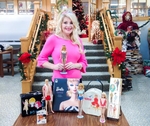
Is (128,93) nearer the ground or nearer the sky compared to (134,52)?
nearer the ground

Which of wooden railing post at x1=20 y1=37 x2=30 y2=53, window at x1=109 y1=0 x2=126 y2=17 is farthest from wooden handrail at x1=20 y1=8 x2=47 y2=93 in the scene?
window at x1=109 y1=0 x2=126 y2=17

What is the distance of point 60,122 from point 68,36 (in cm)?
67

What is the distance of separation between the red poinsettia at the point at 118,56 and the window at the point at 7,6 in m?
6.15

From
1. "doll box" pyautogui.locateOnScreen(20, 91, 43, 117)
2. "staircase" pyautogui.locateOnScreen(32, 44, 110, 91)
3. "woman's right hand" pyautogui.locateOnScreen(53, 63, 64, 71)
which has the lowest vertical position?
"staircase" pyautogui.locateOnScreen(32, 44, 110, 91)

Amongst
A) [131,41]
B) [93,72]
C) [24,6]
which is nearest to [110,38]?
[93,72]

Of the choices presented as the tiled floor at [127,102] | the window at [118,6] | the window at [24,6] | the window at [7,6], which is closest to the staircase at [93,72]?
the tiled floor at [127,102]

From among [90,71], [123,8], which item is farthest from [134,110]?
[123,8]

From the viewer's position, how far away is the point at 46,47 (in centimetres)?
189

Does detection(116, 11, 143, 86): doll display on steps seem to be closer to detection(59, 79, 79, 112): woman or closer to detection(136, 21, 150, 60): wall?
detection(136, 21, 150, 60): wall

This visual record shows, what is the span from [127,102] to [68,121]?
316 cm

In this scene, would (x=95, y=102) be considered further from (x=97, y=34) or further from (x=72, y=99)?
(x=97, y=34)

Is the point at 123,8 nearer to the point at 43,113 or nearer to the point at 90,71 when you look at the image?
the point at 90,71

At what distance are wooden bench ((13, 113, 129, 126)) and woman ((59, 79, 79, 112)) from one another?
4 centimetres

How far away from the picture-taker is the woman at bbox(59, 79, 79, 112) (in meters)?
1.72
